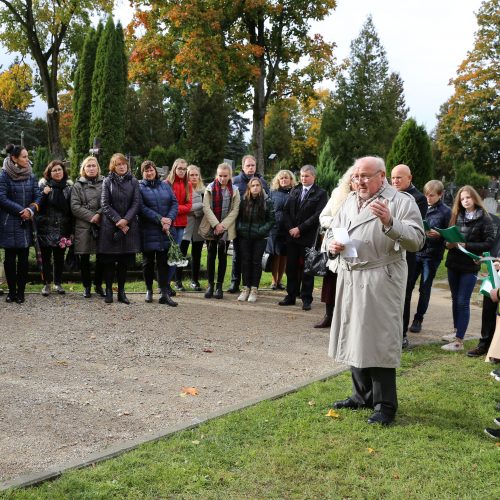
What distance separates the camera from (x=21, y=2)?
1176 inches

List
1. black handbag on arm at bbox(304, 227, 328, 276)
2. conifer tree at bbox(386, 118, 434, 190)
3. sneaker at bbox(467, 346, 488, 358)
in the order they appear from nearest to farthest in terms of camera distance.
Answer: sneaker at bbox(467, 346, 488, 358)
black handbag on arm at bbox(304, 227, 328, 276)
conifer tree at bbox(386, 118, 434, 190)

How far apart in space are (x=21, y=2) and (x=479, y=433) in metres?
31.9

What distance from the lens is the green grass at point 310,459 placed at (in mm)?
3627

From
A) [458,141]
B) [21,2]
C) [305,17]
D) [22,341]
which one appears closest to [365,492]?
[22,341]

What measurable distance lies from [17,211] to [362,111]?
48833mm

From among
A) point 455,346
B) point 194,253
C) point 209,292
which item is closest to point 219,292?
point 209,292

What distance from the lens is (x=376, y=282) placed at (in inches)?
180

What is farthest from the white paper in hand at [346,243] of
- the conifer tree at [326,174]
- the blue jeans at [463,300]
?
the conifer tree at [326,174]

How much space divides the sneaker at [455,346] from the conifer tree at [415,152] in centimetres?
1220

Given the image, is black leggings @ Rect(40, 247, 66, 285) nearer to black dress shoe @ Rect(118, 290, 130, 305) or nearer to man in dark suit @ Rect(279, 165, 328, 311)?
black dress shoe @ Rect(118, 290, 130, 305)

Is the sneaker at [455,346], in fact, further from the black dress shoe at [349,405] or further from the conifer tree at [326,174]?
the conifer tree at [326,174]

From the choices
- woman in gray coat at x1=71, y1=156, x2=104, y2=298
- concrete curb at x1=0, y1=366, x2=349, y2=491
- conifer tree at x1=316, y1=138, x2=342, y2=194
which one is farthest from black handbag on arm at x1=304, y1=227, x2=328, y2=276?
conifer tree at x1=316, y1=138, x2=342, y2=194

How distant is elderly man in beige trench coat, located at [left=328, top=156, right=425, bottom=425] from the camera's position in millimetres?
4543

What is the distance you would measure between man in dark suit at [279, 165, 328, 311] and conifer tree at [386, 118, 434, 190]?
35.2 ft
